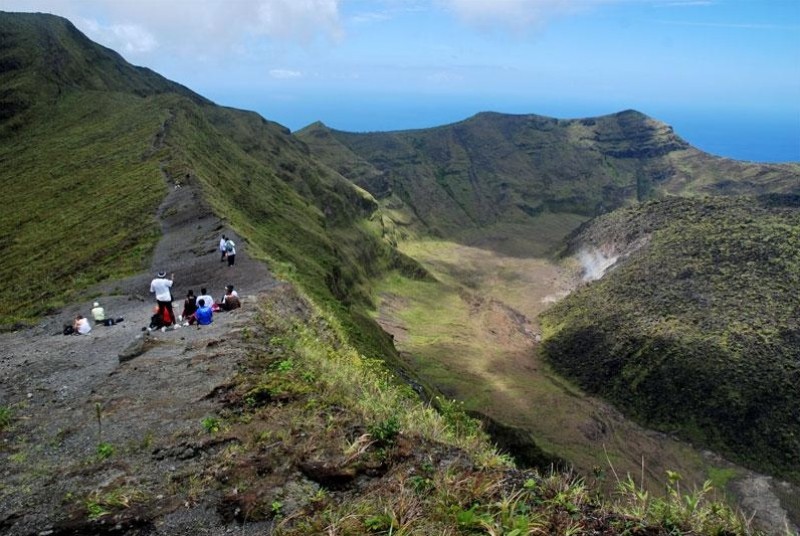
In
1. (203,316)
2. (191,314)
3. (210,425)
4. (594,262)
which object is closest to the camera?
(210,425)

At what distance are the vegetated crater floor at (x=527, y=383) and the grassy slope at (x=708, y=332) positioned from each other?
4069 mm

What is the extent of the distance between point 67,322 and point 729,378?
252ft

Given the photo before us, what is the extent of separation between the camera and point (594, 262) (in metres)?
135

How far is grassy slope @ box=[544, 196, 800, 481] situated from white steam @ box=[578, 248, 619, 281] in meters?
13.5

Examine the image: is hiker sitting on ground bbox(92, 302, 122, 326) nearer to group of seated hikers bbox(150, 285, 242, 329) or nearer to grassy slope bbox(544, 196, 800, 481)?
group of seated hikers bbox(150, 285, 242, 329)

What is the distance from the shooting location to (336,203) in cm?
12619

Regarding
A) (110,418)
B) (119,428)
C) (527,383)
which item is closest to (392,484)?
(119,428)

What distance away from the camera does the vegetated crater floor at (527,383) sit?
200ft

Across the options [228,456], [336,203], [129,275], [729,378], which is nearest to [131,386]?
[228,456]

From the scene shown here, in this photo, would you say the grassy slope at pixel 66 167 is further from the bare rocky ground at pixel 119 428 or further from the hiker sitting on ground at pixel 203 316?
the hiker sitting on ground at pixel 203 316

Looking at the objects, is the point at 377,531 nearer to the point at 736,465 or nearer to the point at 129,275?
the point at 129,275

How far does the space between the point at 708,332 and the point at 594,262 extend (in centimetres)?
5630

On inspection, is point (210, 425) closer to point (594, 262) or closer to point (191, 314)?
point (191, 314)

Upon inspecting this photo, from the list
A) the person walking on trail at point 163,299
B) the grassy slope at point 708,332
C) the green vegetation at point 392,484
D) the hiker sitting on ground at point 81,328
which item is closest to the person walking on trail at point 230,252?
the hiker sitting on ground at point 81,328
